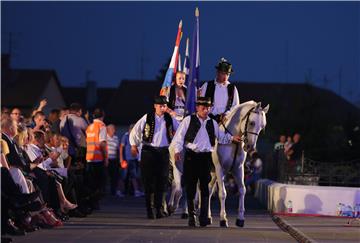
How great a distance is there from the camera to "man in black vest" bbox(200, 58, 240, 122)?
18.8m

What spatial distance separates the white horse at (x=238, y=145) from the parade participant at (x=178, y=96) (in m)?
2.36

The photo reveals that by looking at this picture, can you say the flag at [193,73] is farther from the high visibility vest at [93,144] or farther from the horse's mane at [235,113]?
the high visibility vest at [93,144]

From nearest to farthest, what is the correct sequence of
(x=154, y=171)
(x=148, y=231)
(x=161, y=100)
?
1. (x=148, y=231)
2. (x=161, y=100)
3. (x=154, y=171)

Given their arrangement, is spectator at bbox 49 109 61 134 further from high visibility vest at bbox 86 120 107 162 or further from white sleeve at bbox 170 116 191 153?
white sleeve at bbox 170 116 191 153

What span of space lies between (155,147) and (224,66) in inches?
75.5

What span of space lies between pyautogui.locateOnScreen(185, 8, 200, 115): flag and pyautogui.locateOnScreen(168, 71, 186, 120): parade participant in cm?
33

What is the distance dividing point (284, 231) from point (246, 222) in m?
1.94

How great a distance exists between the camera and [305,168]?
2364 cm

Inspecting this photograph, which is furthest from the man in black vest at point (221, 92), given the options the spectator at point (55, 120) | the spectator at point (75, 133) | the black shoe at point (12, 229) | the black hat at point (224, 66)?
the black shoe at point (12, 229)

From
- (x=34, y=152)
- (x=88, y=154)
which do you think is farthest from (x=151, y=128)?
(x=88, y=154)

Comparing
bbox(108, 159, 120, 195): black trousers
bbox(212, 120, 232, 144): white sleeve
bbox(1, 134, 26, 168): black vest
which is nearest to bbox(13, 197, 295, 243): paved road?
bbox(1, 134, 26, 168): black vest

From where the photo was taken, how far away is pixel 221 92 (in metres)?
18.9

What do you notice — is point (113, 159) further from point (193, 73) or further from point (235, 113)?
point (235, 113)

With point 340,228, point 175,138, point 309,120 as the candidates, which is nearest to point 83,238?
point 175,138
